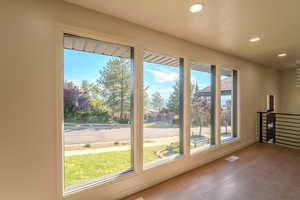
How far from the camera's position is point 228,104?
4.20 metres

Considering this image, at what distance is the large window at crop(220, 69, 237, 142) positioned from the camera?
3.95 metres

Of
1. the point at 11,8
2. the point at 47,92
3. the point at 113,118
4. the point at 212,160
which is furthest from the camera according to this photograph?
the point at 212,160

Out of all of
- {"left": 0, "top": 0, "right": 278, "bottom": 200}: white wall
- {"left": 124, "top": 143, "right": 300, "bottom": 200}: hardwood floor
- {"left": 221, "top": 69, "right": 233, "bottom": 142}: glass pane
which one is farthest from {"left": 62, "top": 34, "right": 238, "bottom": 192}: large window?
{"left": 221, "top": 69, "right": 233, "bottom": 142}: glass pane

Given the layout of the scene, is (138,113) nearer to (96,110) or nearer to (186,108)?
(96,110)

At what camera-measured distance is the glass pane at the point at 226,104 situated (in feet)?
12.9

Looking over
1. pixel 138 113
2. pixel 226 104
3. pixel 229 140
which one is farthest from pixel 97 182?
pixel 226 104

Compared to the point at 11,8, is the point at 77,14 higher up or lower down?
higher up

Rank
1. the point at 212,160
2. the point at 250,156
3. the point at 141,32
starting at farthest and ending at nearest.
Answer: the point at 250,156 < the point at 212,160 < the point at 141,32

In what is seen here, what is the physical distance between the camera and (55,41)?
5.51 ft

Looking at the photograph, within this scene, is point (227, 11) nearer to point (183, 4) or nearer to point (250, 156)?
point (183, 4)

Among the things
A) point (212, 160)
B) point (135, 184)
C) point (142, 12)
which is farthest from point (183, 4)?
point (212, 160)

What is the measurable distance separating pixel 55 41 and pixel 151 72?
1.39 meters

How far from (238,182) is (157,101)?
1.90 meters

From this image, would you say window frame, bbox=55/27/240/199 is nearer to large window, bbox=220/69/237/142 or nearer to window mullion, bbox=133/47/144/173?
window mullion, bbox=133/47/144/173
